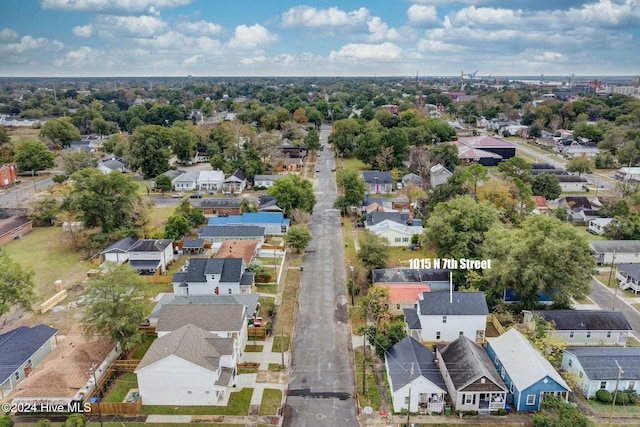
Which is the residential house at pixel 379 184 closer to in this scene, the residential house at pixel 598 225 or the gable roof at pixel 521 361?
the residential house at pixel 598 225

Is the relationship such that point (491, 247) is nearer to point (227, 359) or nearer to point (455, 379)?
point (455, 379)

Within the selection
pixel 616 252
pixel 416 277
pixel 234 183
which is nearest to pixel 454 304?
pixel 416 277

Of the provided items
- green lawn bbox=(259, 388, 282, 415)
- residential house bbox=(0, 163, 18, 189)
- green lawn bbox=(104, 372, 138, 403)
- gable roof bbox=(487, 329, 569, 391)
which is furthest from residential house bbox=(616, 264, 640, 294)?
residential house bbox=(0, 163, 18, 189)

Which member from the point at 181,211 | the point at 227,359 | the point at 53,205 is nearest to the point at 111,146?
the point at 53,205

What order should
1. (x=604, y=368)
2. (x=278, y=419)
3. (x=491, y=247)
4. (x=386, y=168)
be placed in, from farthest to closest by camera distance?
(x=386, y=168) < (x=491, y=247) < (x=604, y=368) < (x=278, y=419)

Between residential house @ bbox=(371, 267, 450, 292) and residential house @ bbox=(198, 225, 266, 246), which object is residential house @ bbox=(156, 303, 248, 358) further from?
residential house @ bbox=(198, 225, 266, 246)

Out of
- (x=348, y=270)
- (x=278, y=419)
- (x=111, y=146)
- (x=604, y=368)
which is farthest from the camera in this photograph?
(x=111, y=146)

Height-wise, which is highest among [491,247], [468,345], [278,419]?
[491,247]

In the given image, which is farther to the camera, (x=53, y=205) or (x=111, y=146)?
(x=111, y=146)

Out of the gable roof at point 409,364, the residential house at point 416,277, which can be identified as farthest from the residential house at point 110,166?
the gable roof at point 409,364
